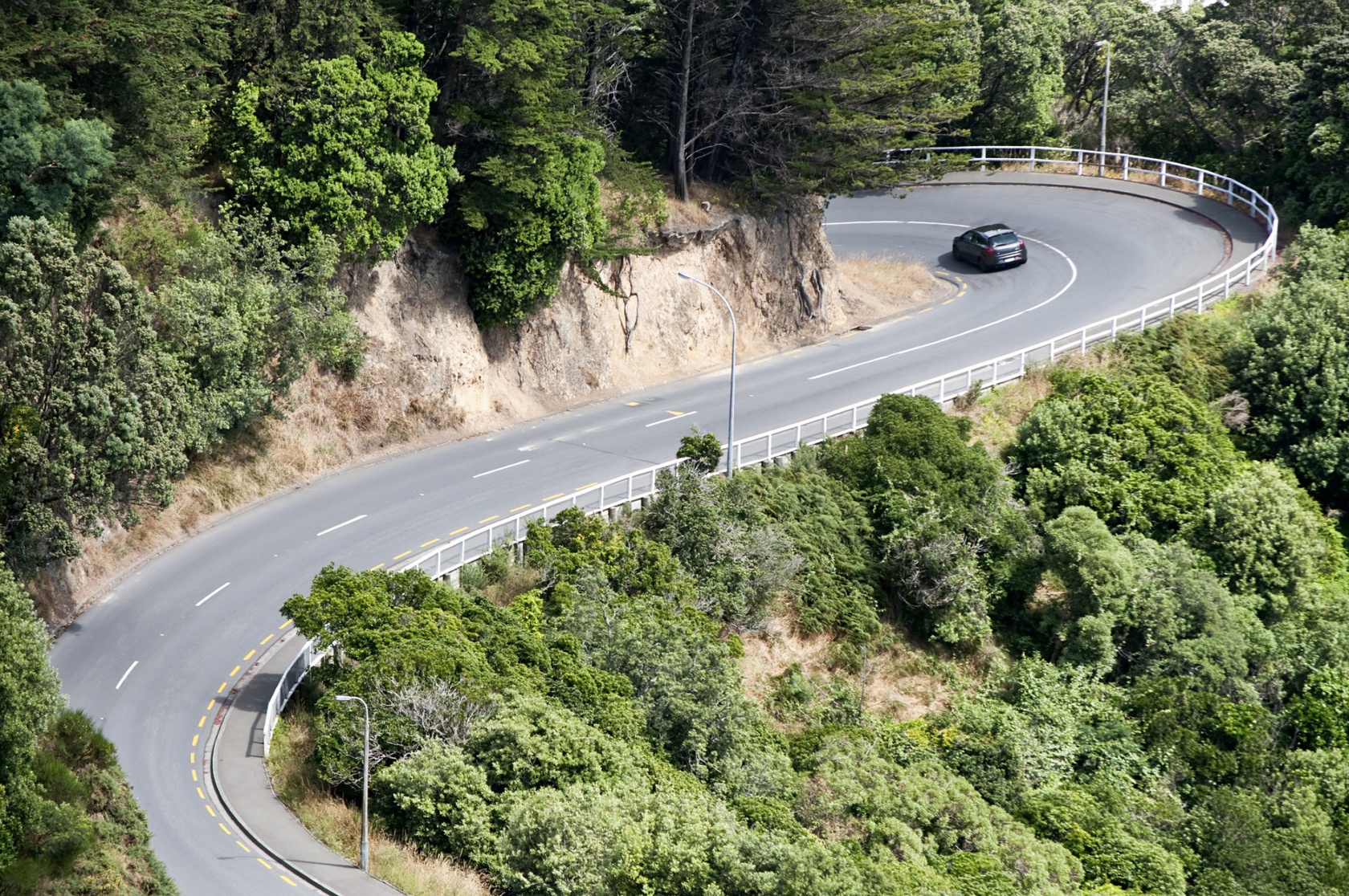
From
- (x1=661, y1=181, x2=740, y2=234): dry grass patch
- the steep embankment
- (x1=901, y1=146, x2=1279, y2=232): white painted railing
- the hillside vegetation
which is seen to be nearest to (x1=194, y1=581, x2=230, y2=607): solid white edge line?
the steep embankment

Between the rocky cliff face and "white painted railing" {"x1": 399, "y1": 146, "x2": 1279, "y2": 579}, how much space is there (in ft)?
21.4

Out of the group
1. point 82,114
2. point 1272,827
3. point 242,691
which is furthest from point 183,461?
point 1272,827

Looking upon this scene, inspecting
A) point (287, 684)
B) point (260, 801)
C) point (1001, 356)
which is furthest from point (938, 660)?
point (260, 801)

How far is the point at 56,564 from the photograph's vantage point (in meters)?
32.6

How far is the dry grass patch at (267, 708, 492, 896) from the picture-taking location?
84.2 ft

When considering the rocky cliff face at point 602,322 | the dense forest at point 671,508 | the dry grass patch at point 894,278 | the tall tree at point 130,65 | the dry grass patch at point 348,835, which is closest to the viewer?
the dry grass patch at point 348,835

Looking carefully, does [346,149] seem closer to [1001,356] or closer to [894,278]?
[1001,356]

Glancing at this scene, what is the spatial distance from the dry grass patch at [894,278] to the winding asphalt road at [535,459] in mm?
895

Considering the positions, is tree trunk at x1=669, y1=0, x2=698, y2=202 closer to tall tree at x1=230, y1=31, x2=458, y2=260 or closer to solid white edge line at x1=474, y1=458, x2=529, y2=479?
tall tree at x1=230, y1=31, x2=458, y2=260

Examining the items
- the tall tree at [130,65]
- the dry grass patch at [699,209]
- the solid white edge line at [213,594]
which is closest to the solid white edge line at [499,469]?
the solid white edge line at [213,594]

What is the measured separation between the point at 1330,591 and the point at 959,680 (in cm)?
1168

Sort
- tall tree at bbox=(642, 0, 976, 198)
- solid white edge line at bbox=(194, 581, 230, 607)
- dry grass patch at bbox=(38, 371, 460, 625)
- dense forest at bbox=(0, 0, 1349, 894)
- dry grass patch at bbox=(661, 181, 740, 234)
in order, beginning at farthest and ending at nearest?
dry grass patch at bbox=(661, 181, 740, 234) → tall tree at bbox=(642, 0, 976, 198) → dry grass patch at bbox=(38, 371, 460, 625) → solid white edge line at bbox=(194, 581, 230, 607) → dense forest at bbox=(0, 0, 1349, 894)

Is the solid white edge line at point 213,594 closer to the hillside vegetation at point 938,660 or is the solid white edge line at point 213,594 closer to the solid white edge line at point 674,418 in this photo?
the hillside vegetation at point 938,660

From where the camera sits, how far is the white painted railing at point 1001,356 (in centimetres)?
3588
